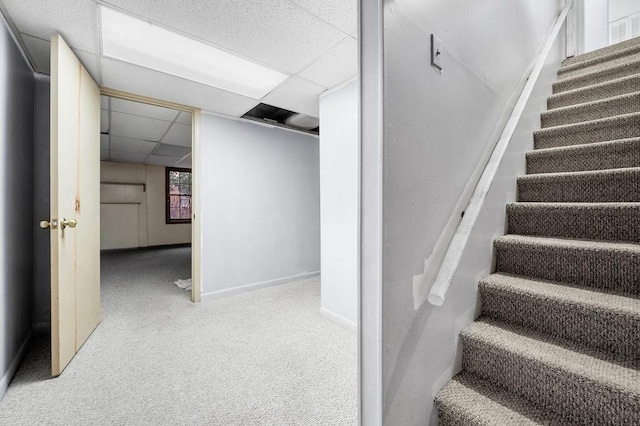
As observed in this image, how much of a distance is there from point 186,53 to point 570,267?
2892 mm

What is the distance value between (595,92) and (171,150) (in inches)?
252

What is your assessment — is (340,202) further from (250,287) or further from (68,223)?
(68,223)

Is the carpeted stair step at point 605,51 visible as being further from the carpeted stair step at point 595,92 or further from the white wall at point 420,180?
the white wall at point 420,180

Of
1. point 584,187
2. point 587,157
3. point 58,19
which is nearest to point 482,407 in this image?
point 584,187

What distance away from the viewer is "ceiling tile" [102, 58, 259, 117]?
2.33 m

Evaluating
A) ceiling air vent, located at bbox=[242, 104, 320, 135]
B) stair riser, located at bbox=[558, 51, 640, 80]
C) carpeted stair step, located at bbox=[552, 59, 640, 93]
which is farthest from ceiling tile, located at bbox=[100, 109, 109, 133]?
stair riser, located at bbox=[558, 51, 640, 80]

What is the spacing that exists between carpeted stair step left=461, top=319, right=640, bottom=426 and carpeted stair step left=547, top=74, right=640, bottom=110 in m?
1.91

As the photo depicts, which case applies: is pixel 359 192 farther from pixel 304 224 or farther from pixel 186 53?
pixel 304 224

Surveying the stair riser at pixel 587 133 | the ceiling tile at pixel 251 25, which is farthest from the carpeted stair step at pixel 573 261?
the ceiling tile at pixel 251 25

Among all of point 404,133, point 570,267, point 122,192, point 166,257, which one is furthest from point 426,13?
point 122,192

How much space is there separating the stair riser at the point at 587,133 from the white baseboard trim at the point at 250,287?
10.8 ft

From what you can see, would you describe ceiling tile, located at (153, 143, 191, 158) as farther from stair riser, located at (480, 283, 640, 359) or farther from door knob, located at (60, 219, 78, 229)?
stair riser, located at (480, 283, 640, 359)

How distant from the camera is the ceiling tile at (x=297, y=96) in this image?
2678 millimetres

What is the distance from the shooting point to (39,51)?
2.08m
